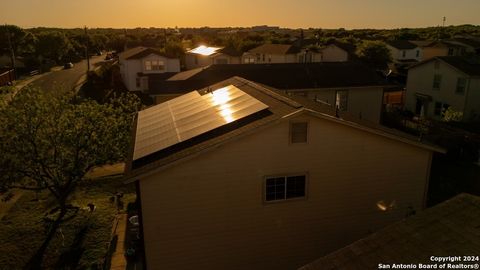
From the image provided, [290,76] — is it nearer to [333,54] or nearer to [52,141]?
[52,141]

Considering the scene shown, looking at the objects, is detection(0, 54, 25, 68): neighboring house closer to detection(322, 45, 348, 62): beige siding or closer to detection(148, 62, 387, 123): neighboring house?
detection(148, 62, 387, 123): neighboring house

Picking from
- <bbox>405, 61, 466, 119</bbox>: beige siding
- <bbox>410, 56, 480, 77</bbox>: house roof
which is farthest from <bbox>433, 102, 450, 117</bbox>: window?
<bbox>410, 56, 480, 77</bbox>: house roof

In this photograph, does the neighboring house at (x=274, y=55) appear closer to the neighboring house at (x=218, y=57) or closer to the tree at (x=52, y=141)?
the neighboring house at (x=218, y=57)

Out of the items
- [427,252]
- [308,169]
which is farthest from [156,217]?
[427,252]

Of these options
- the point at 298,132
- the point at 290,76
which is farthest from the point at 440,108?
the point at 298,132

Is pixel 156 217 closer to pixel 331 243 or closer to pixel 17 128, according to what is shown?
pixel 331 243

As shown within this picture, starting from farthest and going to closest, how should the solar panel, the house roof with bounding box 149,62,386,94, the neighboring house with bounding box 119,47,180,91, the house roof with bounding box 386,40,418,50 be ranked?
the house roof with bounding box 386,40,418,50 → the neighboring house with bounding box 119,47,180,91 → the house roof with bounding box 149,62,386,94 → the solar panel

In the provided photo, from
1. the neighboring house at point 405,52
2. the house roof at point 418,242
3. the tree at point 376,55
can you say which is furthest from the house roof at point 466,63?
the neighboring house at point 405,52
